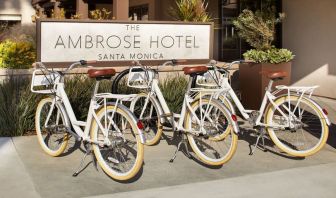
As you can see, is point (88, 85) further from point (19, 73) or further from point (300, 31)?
point (300, 31)

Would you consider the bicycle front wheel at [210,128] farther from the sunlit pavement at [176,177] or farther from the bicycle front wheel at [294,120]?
the bicycle front wheel at [294,120]

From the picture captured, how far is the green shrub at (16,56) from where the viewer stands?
26.3 ft

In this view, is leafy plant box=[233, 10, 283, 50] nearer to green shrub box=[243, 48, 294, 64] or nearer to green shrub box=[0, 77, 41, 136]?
green shrub box=[243, 48, 294, 64]

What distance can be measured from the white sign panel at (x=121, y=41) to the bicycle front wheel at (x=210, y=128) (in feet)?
8.58

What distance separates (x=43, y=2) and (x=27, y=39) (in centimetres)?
779

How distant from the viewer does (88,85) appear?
733cm

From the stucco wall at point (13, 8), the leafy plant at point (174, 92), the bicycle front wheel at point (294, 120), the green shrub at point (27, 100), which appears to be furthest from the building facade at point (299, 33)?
the stucco wall at point (13, 8)

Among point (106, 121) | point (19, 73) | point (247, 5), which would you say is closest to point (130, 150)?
point (106, 121)

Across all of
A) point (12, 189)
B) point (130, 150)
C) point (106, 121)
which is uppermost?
point (106, 121)

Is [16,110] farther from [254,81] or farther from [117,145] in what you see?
[254,81]

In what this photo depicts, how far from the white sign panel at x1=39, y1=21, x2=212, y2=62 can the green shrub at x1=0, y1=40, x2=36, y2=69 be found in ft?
3.72

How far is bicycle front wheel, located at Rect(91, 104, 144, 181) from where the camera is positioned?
470cm

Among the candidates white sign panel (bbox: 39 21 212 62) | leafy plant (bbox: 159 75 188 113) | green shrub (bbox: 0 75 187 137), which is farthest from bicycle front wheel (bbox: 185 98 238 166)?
white sign panel (bbox: 39 21 212 62)

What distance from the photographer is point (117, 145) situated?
4.83 m
